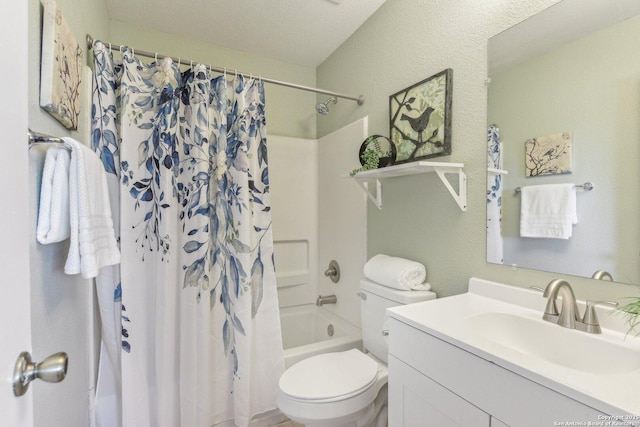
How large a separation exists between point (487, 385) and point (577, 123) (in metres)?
0.88

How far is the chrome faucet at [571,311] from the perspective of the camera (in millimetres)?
876

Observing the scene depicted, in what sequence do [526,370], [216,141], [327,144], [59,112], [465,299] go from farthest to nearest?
[327,144]
[216,141]
[465,299]
[59,112]
[526,370]

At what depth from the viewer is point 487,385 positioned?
754 mm

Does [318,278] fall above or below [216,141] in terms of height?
below

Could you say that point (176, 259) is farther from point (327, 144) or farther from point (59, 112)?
point (327, 144)

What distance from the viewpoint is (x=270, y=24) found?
1.99 m

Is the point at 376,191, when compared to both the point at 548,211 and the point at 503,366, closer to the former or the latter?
the point at 548,211

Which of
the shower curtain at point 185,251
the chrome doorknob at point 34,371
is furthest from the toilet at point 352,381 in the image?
the chrome doorknob at point 34,371

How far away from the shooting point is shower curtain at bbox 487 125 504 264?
46.9 inches

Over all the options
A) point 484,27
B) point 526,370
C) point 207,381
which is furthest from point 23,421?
point 484,27

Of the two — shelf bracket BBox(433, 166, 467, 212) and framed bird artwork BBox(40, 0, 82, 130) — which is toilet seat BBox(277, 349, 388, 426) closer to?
shelf bracket BBox(433, 166, 467, 212)

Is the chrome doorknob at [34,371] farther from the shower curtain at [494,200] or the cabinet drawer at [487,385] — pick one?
the shower curtain at [494,200]

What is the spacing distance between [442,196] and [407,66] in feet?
2.56

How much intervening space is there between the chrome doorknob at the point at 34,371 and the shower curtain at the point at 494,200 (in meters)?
1.37
